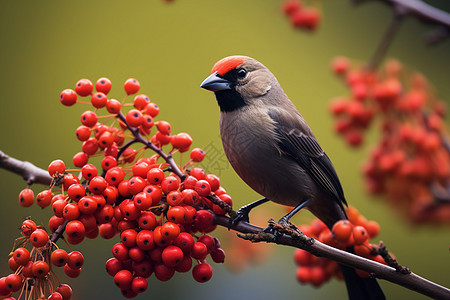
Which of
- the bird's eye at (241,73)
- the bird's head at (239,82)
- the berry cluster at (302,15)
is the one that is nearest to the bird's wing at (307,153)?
the bird's head at (239,82)

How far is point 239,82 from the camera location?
5.80 feet

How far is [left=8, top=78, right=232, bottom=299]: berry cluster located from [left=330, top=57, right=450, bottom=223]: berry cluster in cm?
112

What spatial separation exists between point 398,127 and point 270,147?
2.84ft

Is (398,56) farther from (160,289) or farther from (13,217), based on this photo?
(13,217)

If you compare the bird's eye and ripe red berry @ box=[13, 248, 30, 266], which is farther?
the bird's eye

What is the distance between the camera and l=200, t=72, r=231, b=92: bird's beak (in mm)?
1605

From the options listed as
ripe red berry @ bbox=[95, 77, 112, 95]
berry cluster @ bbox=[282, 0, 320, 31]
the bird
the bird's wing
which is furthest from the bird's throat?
berry cluster @ bbox=[282, 0, 320, 31]

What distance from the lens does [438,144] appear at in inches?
93.1

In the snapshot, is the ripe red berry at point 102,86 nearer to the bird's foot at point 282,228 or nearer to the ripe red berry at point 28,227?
the ripe red berry at point 28,227

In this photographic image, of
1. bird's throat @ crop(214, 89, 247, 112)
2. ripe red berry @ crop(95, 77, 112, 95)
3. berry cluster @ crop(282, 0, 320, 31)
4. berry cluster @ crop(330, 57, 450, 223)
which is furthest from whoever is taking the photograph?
berry cluster @ crop(282, 0, 320, 31)

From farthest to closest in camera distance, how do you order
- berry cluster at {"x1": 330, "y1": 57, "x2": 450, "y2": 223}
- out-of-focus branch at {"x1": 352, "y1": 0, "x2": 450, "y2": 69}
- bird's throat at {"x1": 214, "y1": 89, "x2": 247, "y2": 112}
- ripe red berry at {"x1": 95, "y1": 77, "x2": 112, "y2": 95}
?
berry cluster at {"x1": 330, "y1": 57, "x2": 450, "y2": 223} < out-of-focus branch at {"x1": 352, "y1": 0, "x2": 450, "y2": 69} < bird's throat at {"x1": 214, "y1": 89, "x2": 247, "y2": 112} < ripe red berry at {"x1": 95, "y1": 77, "x2": 112, "y2": 95}

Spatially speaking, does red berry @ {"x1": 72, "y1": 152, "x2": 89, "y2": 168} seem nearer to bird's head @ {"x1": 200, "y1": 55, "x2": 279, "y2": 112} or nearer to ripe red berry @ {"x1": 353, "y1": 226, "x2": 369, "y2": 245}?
bird's head @ {"x1": 200, "y1": 55, "x2": 279, "y2": 112}

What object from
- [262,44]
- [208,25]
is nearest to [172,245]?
[208,25]

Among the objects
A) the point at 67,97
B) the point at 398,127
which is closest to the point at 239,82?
the point at 67,97
